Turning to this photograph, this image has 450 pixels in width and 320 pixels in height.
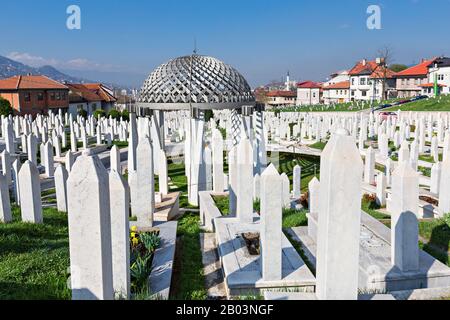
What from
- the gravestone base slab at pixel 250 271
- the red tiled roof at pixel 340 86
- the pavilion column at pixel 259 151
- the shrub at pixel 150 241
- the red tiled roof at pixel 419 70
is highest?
the red tiled roof at pixel 419 70

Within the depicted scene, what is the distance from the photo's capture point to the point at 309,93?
8481cm

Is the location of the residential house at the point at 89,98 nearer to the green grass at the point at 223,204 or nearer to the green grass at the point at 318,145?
the green grass at the point at 318,145

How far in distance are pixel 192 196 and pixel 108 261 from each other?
25.2 ft

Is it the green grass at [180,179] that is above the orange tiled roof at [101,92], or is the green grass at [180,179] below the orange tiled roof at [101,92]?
below

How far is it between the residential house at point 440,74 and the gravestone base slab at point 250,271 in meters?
62.5

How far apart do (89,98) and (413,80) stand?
51173 millimetres

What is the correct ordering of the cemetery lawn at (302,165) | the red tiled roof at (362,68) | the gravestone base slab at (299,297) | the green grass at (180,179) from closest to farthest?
the gravestone base slab at (299,297)
the green grass at (180,179)
the cemetery lawn at (302,165)
the red tiled roof at (362,68)

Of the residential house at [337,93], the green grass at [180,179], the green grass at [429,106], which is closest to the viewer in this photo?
the green grass at [180,179]

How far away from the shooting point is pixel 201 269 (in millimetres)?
6352

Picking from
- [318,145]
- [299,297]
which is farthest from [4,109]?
[299,297]

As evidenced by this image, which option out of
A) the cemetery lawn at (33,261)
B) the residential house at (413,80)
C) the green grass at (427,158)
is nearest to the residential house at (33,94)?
the green grass at (427,158)

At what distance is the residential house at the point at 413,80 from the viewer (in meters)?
64.8
